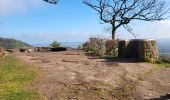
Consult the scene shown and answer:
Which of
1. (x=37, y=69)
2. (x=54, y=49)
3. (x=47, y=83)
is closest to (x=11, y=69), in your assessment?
(x=37, y=69)

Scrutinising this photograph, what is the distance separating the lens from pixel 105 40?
22375 mm

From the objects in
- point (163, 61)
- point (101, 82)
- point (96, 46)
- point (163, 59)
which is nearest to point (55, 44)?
point (96, 46)

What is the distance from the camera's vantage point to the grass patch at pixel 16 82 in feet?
30.5

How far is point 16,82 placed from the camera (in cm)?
1078

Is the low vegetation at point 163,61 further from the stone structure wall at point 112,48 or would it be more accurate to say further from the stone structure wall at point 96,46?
the stone structure wall at point 96,46

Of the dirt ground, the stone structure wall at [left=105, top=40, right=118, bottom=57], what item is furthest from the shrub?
the dirt ground

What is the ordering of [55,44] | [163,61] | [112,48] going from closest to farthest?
1. [163,61]
2. [112,48]
3. [55,44]

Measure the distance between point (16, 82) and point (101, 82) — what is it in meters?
2.50

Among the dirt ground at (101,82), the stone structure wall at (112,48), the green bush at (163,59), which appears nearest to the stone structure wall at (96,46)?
the stone structure wall at (112,48)

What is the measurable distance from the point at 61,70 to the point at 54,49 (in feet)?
42.5

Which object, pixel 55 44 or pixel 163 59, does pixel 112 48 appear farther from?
pixel 55 44

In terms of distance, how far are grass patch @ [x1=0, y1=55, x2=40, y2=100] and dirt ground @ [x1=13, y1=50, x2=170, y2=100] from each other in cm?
32

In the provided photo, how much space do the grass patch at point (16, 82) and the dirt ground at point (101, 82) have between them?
323 millimetres

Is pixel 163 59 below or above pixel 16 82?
above
